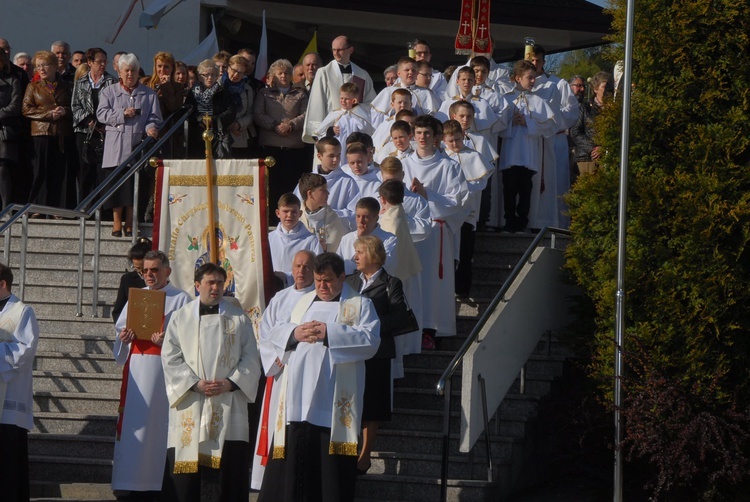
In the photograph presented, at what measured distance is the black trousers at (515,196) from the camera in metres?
13.5

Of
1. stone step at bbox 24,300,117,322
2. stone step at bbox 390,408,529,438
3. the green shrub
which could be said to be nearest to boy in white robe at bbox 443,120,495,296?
stone step at bbox 390,408,529,438

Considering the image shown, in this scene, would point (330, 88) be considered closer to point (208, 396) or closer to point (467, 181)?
point (467, 181)

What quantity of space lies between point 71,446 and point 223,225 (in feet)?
6.85

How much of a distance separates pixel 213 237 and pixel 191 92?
3.44 m

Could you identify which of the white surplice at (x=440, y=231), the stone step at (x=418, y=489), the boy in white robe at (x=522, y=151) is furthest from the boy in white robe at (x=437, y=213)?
the boy in white robe at (x=522, y=151)

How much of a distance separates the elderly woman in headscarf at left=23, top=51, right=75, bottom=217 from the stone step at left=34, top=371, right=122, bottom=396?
315 centimetres

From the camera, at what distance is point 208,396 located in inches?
373

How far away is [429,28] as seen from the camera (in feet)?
71.3

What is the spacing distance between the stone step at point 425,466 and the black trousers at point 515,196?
346cm

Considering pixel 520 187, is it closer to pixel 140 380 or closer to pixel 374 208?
pixel 374 208

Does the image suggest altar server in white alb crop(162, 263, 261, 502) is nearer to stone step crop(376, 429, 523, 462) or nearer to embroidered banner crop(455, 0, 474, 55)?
stone step crop(376, 429, 523, 462)

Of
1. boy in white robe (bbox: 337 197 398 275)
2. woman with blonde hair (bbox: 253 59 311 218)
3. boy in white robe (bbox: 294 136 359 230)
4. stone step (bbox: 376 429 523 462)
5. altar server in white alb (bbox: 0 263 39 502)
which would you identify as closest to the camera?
altar server in white alb (bbox: 0 263 39 502)

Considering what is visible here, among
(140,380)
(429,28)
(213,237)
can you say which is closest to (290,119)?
(213,237)

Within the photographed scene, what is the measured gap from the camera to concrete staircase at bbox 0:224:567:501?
34.1 feet
